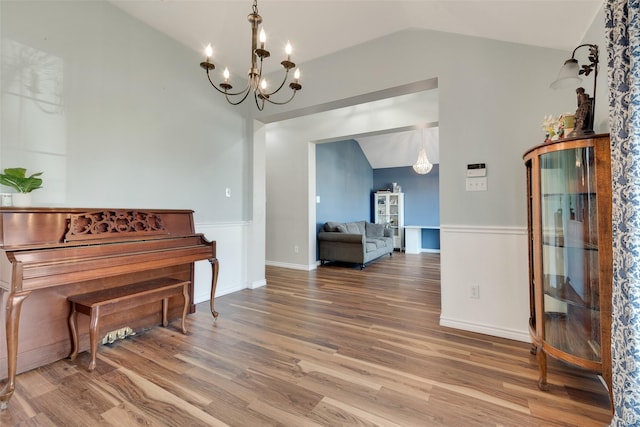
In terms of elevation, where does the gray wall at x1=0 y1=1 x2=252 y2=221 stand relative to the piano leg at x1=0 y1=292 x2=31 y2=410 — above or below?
above

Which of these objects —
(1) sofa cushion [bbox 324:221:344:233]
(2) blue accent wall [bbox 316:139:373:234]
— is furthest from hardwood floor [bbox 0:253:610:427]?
(2) blue accent wall [bbox 316:139:373:234]

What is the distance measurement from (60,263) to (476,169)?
10.0ft

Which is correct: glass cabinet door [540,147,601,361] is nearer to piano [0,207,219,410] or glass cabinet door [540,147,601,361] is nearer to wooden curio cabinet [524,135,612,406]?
wooden curio cabinet [524,135,612,406]

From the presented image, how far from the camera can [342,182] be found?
6.59 metres

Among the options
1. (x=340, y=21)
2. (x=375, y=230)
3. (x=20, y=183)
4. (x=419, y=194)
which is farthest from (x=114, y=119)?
(x=419, y=194)

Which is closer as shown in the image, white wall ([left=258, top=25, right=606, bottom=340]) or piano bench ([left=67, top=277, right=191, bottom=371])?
piano bench ([left=67, top=277, right=191, bottom=371])

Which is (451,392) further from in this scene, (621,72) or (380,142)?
(380,142)

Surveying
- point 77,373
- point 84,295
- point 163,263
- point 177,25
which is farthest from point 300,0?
point 77,373

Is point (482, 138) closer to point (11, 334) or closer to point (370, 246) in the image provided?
point (370, 246)

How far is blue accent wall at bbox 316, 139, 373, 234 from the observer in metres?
5.79

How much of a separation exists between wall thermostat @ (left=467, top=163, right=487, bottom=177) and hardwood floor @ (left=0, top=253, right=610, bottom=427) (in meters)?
1.36

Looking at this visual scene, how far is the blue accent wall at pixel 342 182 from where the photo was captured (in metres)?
5.79

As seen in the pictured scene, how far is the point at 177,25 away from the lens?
2750mm

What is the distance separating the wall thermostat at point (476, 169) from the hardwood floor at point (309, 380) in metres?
1.36
